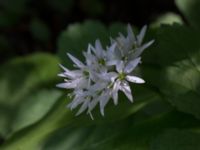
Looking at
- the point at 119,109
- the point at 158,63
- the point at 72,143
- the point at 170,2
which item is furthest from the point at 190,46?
the point at 170,2

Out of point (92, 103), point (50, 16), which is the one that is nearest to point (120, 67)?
point (92, 103)

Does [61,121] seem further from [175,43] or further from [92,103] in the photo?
[175,43]

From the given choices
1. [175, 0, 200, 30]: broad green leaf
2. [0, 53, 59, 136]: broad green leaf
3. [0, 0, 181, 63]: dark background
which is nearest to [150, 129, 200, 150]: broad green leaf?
[175, 0, 200, 30]: broad green leaf

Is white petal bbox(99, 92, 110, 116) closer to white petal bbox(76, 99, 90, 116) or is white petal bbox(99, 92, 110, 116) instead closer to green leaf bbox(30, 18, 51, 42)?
white petal bbox(76, 99, 90, 116)

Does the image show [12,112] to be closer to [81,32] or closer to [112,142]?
[81,32]

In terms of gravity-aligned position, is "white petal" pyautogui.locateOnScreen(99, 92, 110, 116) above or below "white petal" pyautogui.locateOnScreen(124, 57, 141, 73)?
below

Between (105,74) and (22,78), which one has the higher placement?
(22,78)

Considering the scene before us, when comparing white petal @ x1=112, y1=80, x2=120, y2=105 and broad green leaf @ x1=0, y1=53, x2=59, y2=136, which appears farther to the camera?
broad green leaf @ x1=0, y1=53, x2=59, y2=136

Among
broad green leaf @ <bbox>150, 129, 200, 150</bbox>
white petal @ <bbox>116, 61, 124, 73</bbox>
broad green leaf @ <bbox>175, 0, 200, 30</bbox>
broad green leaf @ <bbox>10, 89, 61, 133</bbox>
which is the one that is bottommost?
broad green leaf @ <bbox>150, 129, 200, 150</bbox>
